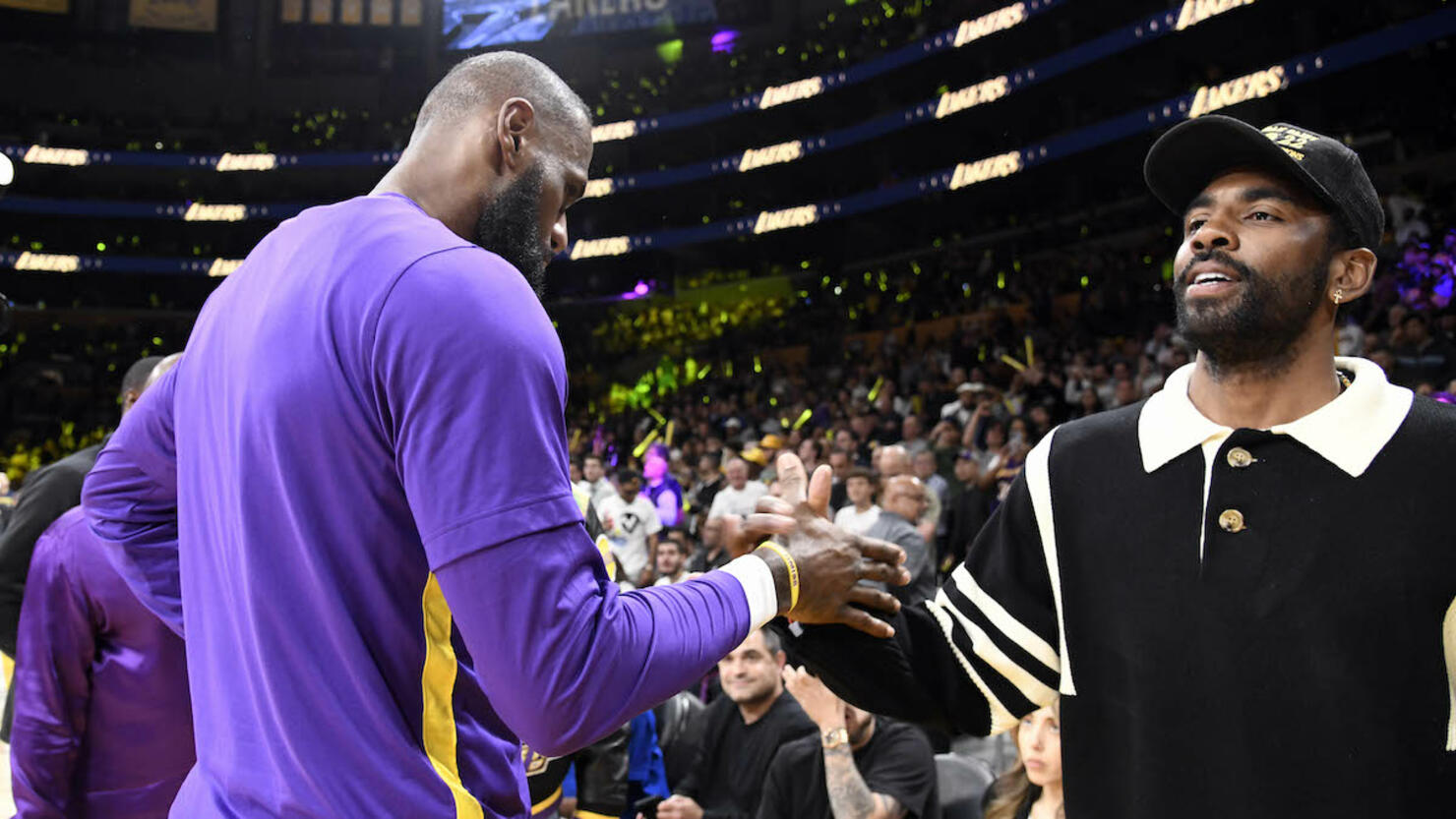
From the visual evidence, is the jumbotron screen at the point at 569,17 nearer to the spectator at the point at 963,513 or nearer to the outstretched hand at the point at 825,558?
the spectator at the point at 963,513

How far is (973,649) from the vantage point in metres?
1.97

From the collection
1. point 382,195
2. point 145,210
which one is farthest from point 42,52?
point 382,195

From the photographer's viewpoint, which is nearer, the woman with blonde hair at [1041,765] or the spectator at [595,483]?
the woman with blonde hair at [1041,765]

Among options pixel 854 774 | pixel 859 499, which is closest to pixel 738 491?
pixel 859 499

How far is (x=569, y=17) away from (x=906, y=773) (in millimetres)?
30208

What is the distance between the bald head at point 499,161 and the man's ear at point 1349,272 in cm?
126

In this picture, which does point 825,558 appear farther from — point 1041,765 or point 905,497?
point 905,497

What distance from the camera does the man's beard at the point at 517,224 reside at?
1764 mm

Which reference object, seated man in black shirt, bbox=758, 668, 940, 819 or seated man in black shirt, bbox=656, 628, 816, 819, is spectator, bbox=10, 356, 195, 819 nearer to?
seated man in black shirt, bbox=758, 668, 940, 819

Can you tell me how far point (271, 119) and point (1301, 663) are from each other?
113 feet

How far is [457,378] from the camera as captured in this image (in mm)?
1382

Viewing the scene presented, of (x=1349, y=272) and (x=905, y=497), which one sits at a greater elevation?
(x=1349, y=272)

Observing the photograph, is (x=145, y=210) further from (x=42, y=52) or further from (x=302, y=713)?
(x=302, y=713)

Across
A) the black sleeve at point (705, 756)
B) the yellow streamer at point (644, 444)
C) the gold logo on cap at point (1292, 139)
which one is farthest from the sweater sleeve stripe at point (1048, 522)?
the yellow streamer at point (644, 444)
